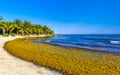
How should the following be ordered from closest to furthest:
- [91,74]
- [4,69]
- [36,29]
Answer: [91,74] → [4,69] → [36,29]

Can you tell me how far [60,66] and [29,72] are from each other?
3.28 meters

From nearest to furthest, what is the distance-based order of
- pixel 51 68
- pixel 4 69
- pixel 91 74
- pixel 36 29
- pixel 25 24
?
pixel 91 74 → pixel 4 69 → pixel 51 68 → pixel 25 24 → pixel 36 29

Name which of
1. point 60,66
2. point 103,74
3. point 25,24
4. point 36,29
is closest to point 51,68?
point 60,66

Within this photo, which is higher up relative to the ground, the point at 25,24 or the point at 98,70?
the point at 25,24

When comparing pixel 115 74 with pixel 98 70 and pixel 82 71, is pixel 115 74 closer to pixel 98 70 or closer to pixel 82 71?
pixel 98 70

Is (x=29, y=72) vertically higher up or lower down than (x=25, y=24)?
lower down

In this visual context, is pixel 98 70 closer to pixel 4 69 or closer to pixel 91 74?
pixel 91 74

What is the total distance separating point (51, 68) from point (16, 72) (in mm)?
3205

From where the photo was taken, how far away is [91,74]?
13.7m

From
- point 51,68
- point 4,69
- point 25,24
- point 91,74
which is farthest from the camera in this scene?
point 25,24

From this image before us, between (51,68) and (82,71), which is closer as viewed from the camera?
(82,71)

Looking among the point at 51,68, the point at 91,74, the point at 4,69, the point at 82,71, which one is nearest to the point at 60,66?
the point at 51,68

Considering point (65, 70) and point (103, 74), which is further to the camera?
Answer: point (65, 70)

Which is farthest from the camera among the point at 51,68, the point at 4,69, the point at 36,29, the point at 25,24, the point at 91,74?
the point at 36,29
